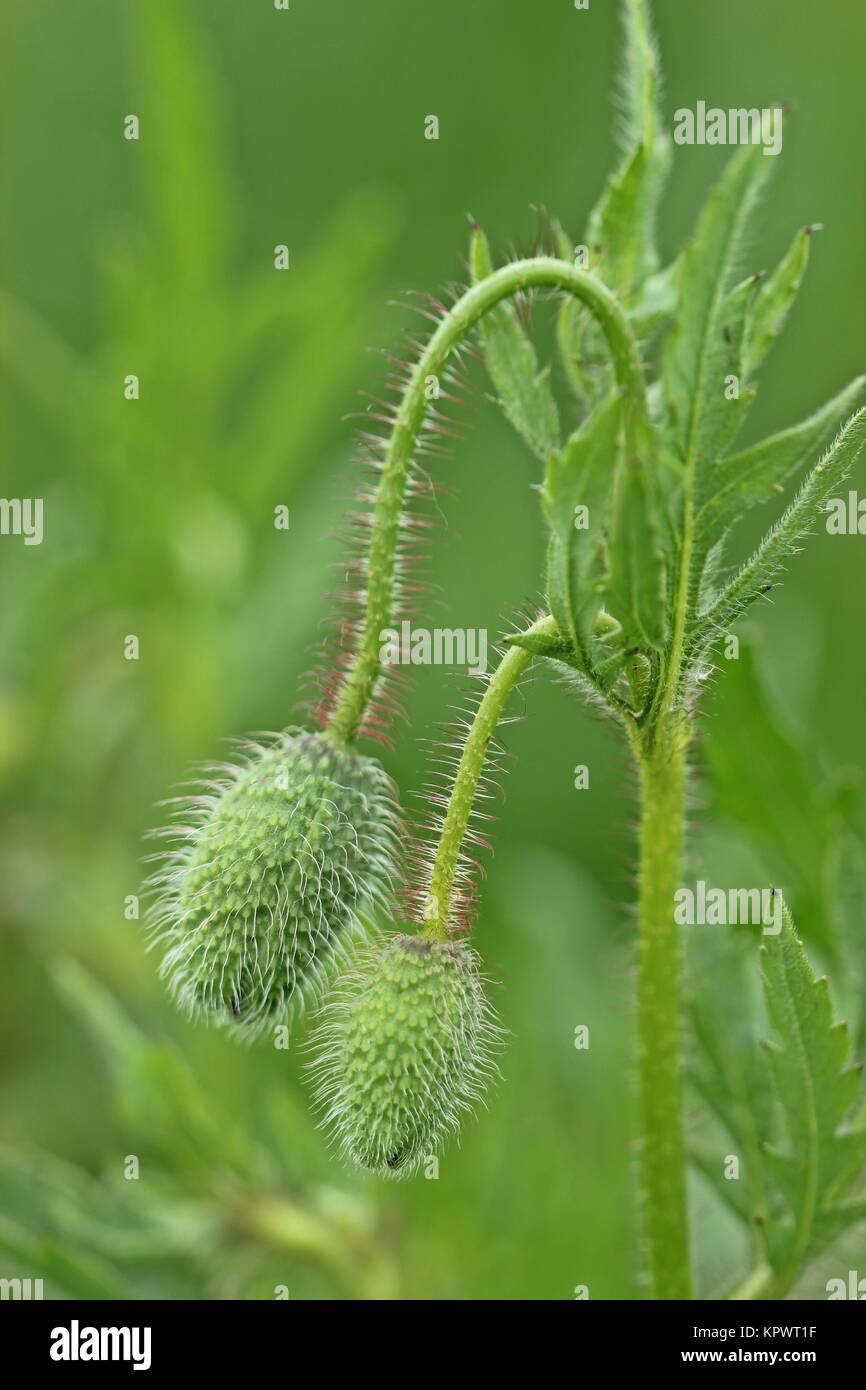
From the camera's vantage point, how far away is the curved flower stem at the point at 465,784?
1.92 m

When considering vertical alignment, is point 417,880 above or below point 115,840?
below

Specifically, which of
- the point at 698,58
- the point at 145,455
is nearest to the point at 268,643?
the point at 145,455

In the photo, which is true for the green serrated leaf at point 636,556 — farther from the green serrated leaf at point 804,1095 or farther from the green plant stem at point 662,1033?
the green serrated leaf at point 804,1095

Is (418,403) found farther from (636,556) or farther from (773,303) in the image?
(773,303)

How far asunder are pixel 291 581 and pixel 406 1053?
2.49 metres

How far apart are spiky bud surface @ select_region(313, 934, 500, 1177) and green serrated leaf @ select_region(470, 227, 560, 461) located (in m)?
0.69

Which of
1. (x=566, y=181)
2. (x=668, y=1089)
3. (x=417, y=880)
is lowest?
(x=668, y=1089)

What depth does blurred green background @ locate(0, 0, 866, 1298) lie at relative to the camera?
3004 millimetres

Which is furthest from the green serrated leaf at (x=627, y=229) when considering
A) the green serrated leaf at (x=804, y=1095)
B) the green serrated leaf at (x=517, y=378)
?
the green serrated leaf at (x=804, y=1095)

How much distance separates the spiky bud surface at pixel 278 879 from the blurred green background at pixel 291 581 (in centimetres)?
16

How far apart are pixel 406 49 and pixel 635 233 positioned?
188 inches
